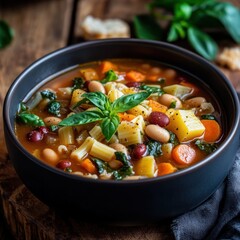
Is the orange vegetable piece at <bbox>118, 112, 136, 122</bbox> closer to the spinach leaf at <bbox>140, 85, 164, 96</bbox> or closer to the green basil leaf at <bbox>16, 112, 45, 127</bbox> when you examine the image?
the spinach leaf at <bbox>140, 85, 164, 96</bbox>

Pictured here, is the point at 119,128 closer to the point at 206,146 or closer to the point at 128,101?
the point at 128,101

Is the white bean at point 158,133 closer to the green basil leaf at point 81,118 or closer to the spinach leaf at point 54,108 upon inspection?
the green basil leaf at point 81,118

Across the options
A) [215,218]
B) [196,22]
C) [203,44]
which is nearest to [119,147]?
[215,218]

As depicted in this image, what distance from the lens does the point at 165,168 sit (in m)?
3.14

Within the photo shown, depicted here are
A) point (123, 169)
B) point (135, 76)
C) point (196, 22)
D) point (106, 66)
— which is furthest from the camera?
point (196, 22)

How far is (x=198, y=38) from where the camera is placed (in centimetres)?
497

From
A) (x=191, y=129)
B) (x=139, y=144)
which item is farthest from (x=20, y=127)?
(x=191, y=129)

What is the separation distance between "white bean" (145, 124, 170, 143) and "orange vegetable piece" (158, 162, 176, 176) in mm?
159

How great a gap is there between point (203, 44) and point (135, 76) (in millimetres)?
1188

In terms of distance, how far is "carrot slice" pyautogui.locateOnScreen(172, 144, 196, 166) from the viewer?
320cm

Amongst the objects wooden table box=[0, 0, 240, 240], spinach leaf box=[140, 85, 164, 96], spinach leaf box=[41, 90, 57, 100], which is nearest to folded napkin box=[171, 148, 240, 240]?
wooden table box=[0, 0, 240, 240]

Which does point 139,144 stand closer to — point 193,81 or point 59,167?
point 59,167

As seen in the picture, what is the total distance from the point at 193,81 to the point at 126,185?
1387mm

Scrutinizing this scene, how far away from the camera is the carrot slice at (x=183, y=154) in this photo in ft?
10.5
